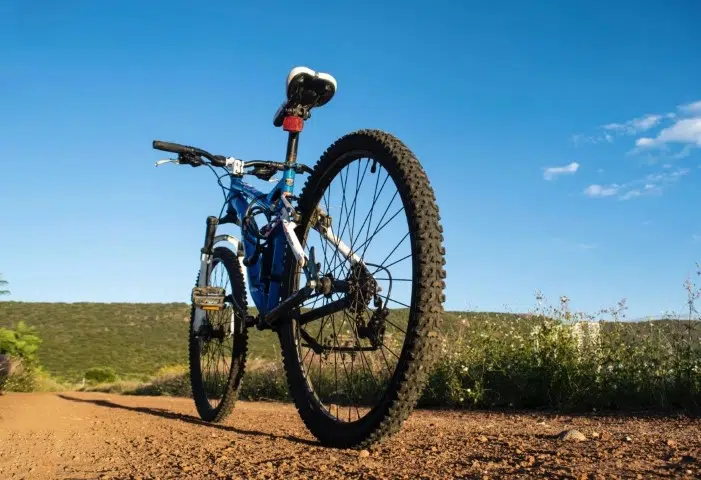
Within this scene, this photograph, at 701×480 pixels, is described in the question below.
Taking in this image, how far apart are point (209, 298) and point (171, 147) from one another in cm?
151

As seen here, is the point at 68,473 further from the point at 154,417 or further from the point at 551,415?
the point at 551,415

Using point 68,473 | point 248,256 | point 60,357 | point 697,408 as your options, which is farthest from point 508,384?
point 60,357

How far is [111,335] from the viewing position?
36.4 m

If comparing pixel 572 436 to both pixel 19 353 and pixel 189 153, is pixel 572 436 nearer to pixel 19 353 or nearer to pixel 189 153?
pixel 189 153

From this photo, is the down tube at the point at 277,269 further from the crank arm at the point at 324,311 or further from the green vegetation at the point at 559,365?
the green vegetation at the point at 559,365

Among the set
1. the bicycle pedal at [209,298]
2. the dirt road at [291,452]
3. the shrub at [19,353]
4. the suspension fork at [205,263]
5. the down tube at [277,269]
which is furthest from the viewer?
the shrub at [19,353]

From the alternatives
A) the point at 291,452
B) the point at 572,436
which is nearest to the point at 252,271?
the point at 291,452

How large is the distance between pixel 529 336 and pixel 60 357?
27887 millimetres

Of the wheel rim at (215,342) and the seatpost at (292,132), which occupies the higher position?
the seatpost at (292,132)

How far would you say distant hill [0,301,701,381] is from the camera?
28.4 m

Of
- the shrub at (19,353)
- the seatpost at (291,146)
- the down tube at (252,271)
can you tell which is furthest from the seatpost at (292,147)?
the shrub at (19,353)

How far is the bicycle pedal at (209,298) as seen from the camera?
581cm

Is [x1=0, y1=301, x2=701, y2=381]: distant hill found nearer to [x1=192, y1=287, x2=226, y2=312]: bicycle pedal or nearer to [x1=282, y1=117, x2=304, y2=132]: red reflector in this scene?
[x1=192, y1=287, x2=226, y2=312]: bicycle pedal

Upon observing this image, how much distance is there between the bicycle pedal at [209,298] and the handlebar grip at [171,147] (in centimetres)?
135
